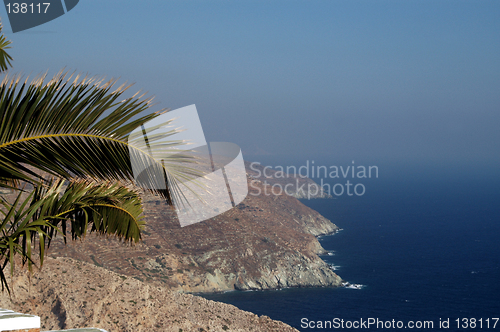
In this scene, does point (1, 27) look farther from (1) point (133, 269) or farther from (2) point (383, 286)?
(2) point (383, 286)

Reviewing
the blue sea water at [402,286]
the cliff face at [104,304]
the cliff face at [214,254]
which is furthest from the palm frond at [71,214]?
the blue sea water at [402,286]

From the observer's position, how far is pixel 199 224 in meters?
149

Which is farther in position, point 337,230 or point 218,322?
point 337,230

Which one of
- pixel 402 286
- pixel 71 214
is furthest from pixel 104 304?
pixel 402 286

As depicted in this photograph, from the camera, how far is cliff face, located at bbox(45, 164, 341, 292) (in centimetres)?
10475

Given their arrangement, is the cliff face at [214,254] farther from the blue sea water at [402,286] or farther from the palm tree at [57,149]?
the palm tree at [57,149]

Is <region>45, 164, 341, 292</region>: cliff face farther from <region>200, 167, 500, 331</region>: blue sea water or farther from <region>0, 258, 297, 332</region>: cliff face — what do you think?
<region>0, 258, 297, 332</region>: cliff face

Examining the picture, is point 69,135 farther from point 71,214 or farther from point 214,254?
point 214,254

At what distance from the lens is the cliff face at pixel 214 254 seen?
105m

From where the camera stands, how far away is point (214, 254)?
13112 centimetres

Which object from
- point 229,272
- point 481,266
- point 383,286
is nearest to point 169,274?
point 229,272

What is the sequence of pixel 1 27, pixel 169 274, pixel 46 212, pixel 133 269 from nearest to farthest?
pixel 46 212
pixel 1 27
pixel 133 269
pixel 169 274

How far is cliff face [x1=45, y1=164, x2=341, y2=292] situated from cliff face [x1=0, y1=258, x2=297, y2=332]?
3494 cm

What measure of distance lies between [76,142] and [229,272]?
12739 centimetres
